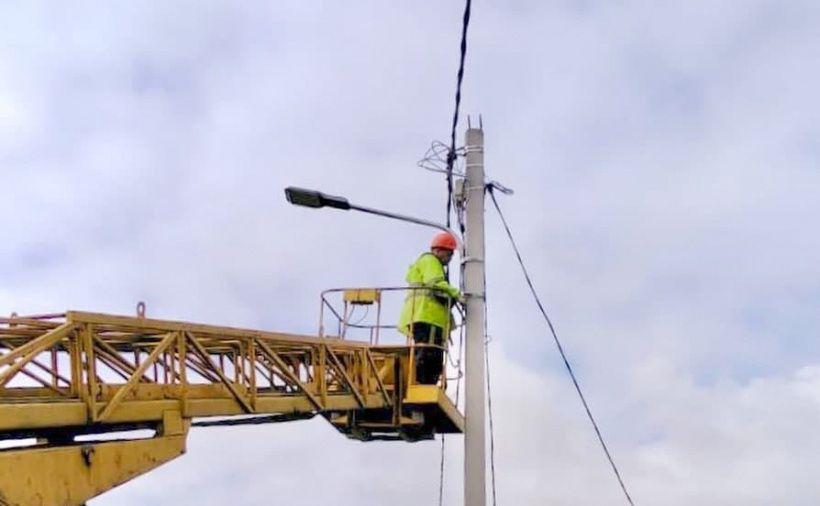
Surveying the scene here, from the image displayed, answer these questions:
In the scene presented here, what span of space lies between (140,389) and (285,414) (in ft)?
8.28

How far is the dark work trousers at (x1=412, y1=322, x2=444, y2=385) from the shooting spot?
12.7m

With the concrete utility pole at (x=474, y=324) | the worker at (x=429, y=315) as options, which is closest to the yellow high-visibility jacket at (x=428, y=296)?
the worker at (x=429, y=315)

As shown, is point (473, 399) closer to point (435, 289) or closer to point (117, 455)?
point (435, 289)

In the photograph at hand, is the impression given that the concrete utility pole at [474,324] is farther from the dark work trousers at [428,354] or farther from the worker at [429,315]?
the dark work trousers at [428,354]

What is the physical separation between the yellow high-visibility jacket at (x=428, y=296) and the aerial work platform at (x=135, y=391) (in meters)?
0.91

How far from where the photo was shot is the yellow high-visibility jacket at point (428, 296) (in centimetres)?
1264

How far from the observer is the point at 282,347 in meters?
10.8

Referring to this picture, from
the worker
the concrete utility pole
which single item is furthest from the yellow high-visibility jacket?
the concrete utility pole

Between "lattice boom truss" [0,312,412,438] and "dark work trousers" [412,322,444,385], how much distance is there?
2.45 feet

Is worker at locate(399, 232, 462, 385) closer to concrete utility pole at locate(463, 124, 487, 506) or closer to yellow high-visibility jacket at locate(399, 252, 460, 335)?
yellow high-visibility jacket at locate(399, 252, 460, 335)

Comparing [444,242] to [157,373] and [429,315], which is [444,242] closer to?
[429,315]

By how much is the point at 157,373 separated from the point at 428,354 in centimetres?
447

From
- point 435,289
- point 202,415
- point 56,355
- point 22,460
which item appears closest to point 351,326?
point 435,289

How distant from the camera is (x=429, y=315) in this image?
41.8 feet
